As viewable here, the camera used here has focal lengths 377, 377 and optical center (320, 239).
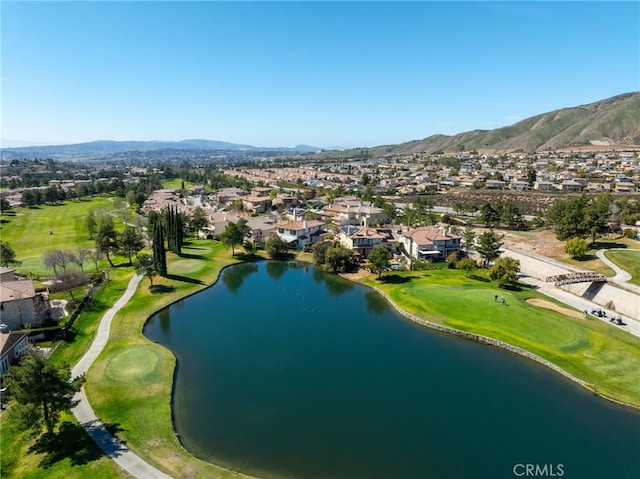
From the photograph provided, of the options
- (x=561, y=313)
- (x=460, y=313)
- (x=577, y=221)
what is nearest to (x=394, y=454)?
(x=460, y=313)

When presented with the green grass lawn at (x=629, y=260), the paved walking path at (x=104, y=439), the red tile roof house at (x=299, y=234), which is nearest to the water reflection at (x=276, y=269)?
the red tile roof house at (x=299, y=234)

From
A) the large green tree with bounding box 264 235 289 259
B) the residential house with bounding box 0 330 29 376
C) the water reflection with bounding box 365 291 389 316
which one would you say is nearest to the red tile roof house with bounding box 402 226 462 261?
the water reflection with bounding box 365 291 389 316

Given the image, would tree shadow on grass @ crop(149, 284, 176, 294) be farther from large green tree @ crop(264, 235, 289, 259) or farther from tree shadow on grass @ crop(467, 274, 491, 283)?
tree shadow on grass @ crop(467, 274, 491, 283)

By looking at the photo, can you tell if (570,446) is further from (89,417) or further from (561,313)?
(89,417)

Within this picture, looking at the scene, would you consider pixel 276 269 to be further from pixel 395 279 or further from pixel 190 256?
pixel 395 279

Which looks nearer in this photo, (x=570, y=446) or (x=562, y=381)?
(x=570, y=446)

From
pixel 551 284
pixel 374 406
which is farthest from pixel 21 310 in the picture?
pixel 551 284

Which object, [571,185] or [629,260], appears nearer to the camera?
[629,260]
